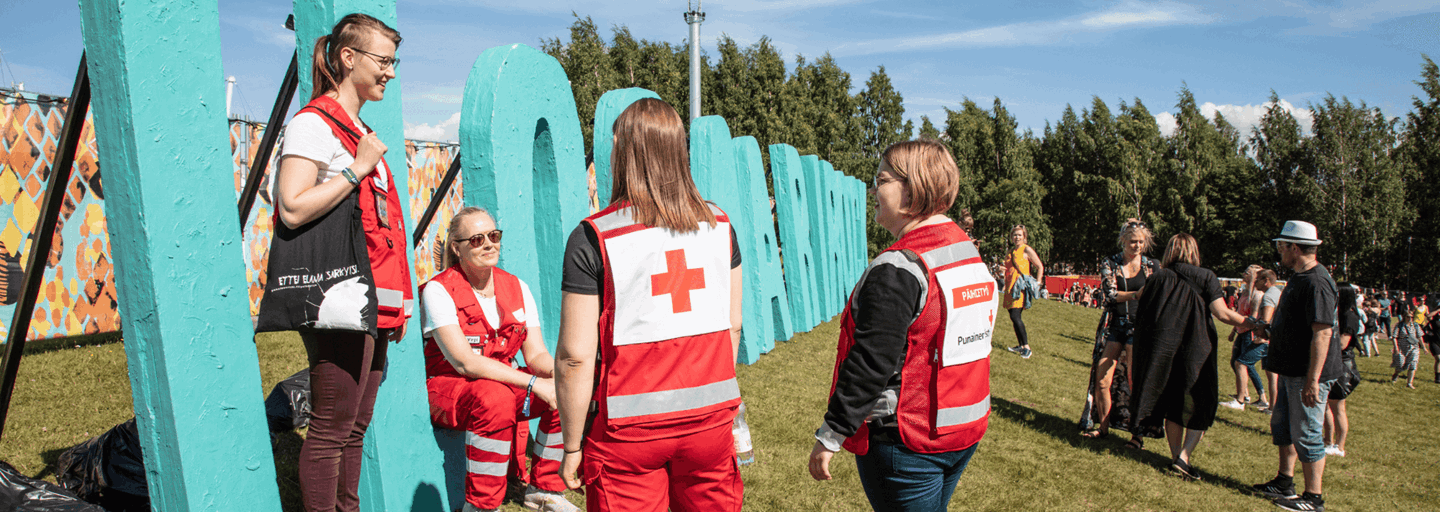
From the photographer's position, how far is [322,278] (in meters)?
2.33

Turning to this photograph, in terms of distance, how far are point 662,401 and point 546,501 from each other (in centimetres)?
187

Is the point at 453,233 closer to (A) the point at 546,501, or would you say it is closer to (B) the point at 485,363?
(B) the point at 485,363

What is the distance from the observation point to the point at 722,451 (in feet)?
7.64

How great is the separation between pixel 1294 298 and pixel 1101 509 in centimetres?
201

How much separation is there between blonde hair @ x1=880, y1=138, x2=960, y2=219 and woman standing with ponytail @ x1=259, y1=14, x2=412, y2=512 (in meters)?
1.68

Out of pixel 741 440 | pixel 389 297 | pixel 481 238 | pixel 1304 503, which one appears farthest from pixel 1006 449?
pixel 389 297

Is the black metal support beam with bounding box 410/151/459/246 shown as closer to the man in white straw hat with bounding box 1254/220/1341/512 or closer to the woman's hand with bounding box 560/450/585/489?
the woman's hand with bounding box 560/450/585/489

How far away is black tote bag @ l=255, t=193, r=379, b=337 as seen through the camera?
2.29 metres

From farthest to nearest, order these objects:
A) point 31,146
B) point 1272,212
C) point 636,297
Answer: point 1272,212 → point 31,146 → point 636,297

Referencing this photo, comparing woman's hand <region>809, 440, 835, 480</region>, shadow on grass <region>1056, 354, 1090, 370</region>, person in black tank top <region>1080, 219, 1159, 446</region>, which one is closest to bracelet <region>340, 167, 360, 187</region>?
woman's hand <region>809, 440, 835, 480</region>

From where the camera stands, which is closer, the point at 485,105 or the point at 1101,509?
the point at 485,105

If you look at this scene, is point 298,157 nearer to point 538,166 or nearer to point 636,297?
point 636,297

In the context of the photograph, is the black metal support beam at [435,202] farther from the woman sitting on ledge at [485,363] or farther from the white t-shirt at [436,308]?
the white t-shirt at [436,308]

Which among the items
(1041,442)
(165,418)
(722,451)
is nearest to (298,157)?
(165,418)
